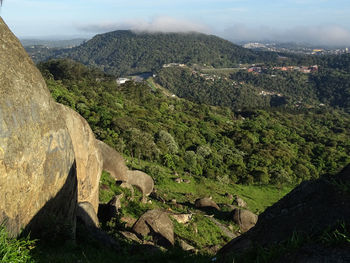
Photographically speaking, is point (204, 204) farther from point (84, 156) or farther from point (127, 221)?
point (84, 156)

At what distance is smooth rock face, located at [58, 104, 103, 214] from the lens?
35.1 ft

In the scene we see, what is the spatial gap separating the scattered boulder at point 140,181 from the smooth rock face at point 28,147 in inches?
473

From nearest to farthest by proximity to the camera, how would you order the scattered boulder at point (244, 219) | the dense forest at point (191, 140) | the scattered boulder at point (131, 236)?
1. the scattered boulder at point (131, 236)
2. the scattered boulder at point (244, 219)
3. the dense forest at point (191, 140)

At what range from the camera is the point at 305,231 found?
14.2 feet

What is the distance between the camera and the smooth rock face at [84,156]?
1071 centimetres

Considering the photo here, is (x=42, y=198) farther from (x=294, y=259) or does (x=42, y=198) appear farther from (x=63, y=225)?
(x=294, y=259)

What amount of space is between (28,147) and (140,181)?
47.8 ft

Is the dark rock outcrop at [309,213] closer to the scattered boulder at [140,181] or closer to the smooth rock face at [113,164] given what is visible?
the smooth rock face at [113,164]

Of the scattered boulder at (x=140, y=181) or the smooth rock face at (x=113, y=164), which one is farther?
the scattered boulder at (x=140, y=181)

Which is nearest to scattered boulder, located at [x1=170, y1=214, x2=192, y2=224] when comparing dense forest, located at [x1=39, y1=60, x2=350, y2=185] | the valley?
the valley

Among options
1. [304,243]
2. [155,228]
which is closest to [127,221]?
[155,228]

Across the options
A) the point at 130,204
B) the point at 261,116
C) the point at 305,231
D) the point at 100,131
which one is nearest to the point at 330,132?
the point at 261,116

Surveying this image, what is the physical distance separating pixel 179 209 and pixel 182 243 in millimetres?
6472

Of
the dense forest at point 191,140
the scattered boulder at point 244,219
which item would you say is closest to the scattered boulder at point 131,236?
the dense forest at point 191,140
